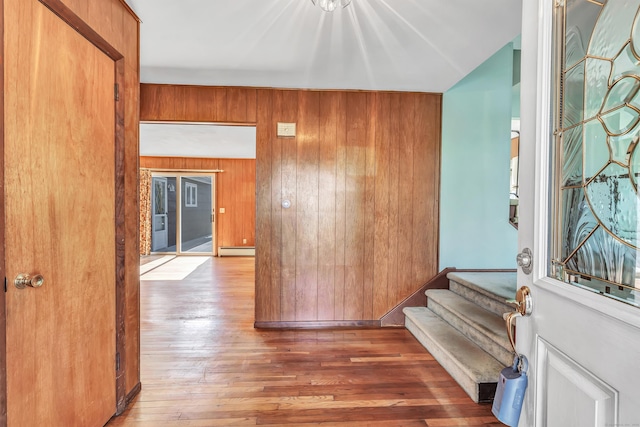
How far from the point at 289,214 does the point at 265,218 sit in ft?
0.78

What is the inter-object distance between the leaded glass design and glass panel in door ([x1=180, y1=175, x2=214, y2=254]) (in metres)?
7.40

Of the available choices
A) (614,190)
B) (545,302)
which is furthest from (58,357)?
(614,190)

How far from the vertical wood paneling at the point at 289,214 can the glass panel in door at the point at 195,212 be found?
16.1 ft

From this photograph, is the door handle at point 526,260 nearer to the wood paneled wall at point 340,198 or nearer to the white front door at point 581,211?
the white front door at point 581,211

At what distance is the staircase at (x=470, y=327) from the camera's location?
6.66 ft

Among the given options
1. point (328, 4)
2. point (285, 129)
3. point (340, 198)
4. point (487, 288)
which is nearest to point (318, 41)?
point (328, 4)

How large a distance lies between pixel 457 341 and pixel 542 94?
211 centimetres

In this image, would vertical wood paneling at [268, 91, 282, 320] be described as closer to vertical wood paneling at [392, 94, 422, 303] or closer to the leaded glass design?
vertical wood paneling at [392, 94, 422, 303]

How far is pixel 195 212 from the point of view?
8.03 metres

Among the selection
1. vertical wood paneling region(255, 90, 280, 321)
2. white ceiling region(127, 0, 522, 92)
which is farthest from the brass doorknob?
vertical wood paneling region(255, 90, 280, 321)

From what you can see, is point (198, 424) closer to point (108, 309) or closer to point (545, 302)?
point (108, 309)

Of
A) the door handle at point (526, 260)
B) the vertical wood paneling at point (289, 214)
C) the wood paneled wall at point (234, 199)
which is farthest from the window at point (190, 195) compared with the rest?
the door handle at point (526, 260)

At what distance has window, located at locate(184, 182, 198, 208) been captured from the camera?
25.0 ft

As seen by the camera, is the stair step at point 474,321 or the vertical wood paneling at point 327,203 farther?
the vertical wood paneling at point 327,203
